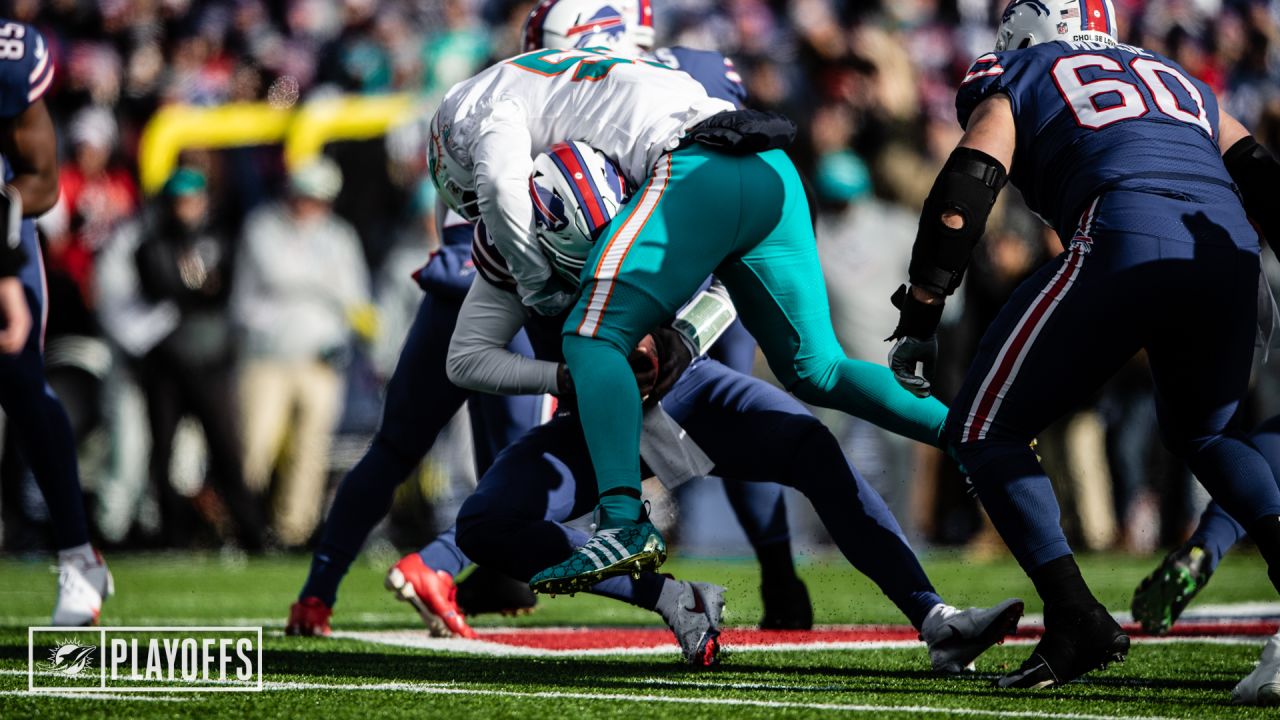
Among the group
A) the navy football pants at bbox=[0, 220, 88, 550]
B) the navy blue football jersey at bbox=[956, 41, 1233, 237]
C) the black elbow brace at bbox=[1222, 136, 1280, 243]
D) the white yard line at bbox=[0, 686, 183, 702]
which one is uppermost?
the navy blue football jersey at bbox=[956, 41, 1233, 237]

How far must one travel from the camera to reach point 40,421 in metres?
5.34

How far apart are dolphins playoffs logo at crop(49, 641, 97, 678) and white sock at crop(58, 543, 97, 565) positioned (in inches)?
29.9

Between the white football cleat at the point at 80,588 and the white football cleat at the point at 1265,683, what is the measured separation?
3.50 metres

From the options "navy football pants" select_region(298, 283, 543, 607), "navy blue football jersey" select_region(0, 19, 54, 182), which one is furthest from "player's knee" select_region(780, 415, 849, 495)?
"navy blue football jersey" select_region(0, 19, 54, 182)

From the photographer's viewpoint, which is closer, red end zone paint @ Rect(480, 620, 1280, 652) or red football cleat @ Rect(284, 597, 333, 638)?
red end zone paint @ Rect(480, 620, 1280, 652)

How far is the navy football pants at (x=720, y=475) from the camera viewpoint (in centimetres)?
405

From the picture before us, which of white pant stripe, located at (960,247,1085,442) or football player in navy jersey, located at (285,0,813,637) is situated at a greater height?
white pant stripe, located at (960,247,1085,442)

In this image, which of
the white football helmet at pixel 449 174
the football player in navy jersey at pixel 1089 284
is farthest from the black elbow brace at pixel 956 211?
the white football helmet at pixel 449 174

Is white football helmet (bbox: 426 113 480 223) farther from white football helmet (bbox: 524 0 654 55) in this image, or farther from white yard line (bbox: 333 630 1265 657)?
white yard line (bbox: 333 630 1265 657)

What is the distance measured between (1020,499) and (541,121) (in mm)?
1497

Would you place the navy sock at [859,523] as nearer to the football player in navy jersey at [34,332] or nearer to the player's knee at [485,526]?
the player's knee at [485,526]

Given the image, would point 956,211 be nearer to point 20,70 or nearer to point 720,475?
point 720,475

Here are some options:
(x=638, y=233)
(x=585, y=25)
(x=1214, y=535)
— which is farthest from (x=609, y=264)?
(x=1214, y=535)

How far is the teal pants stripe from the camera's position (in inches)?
150
